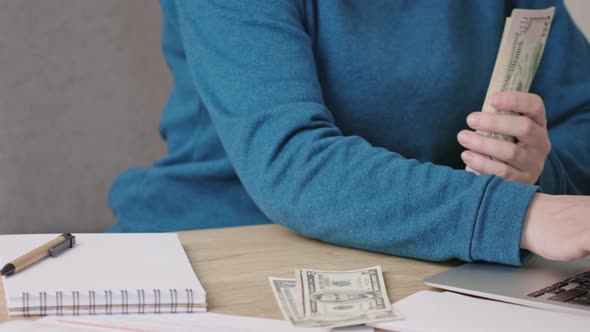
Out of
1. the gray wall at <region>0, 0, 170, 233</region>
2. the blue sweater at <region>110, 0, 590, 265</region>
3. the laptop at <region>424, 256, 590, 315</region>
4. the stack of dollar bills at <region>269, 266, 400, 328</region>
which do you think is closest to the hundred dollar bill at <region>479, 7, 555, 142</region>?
the blue sweater at <region>110, 0, 590, 265</region>

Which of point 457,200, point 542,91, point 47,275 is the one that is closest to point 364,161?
point 457,200

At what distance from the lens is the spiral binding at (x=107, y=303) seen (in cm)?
68

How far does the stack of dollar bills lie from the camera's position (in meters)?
0.68

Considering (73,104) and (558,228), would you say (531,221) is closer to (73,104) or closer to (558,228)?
(558,228)

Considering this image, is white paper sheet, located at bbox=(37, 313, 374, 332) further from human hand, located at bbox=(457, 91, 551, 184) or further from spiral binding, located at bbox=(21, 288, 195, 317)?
human hand, located at bbox=(457, 91, 551, 184)

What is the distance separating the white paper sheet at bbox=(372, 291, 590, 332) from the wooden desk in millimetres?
39

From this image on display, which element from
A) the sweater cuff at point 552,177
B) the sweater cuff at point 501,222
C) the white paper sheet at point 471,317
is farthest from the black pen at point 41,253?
the sweater cuff at point 552,177

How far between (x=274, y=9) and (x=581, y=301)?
1.77ft

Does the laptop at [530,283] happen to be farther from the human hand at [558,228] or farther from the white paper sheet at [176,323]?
the white paper sheet at [176,323]

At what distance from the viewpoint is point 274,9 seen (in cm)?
102

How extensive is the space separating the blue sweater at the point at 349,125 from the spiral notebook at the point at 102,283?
21 centimetres

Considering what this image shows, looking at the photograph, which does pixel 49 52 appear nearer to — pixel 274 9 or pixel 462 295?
pixel 274 9

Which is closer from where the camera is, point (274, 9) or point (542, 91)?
point (274, 9)

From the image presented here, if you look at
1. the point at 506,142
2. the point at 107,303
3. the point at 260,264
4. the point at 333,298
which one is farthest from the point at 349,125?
the point at 107,303
